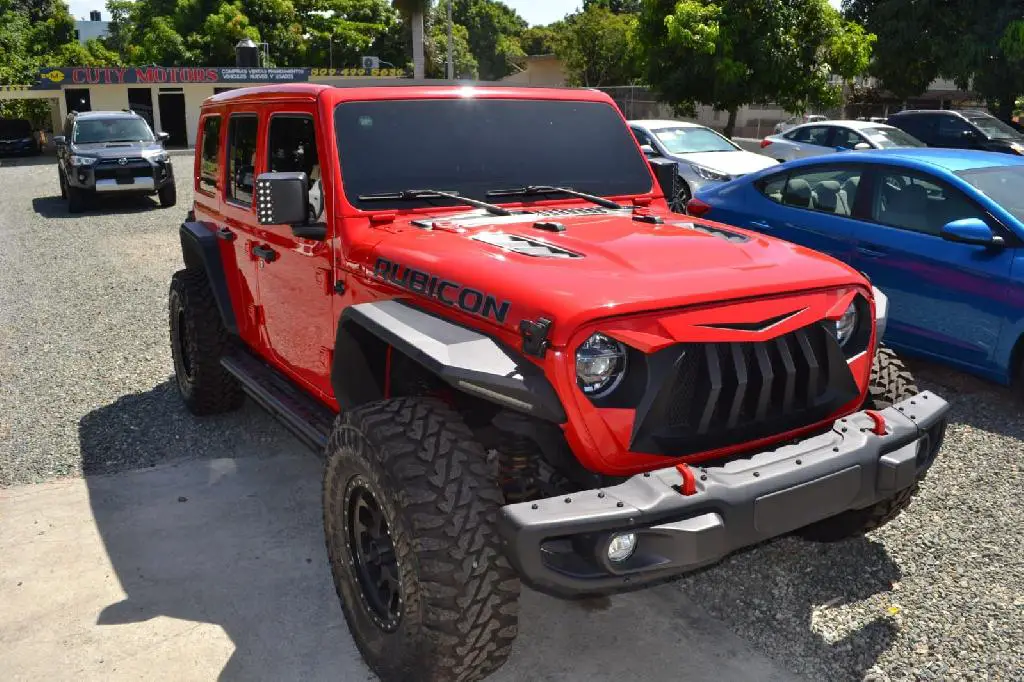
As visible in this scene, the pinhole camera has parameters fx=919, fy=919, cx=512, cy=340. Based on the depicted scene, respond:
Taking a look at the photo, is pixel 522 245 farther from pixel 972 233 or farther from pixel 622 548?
pixel 972 233

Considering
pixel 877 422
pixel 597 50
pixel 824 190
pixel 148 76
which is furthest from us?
pixel 597 50

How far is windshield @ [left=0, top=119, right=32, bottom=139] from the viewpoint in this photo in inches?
1316

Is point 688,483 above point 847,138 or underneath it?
underneath

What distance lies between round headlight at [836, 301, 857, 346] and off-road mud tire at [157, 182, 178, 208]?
1505 centimetres

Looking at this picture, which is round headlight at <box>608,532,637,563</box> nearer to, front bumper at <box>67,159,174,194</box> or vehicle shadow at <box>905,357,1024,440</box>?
vehicle shadow at <box>905,357,1024,440</box>

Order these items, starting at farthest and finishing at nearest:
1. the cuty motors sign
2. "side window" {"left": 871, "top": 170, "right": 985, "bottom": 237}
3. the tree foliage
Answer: the cuty motors sign, the tree foliage, "side window" {"left": 871, "top": 170, "right": 985, "bottom": 237}

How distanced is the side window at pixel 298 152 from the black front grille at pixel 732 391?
1.73 metres

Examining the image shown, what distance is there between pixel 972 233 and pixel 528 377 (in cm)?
382

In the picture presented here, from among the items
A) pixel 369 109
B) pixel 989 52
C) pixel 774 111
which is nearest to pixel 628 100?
pixel 774 111

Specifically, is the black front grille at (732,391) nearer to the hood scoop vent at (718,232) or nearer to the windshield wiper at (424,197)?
the hood scoop vent at (718,232)

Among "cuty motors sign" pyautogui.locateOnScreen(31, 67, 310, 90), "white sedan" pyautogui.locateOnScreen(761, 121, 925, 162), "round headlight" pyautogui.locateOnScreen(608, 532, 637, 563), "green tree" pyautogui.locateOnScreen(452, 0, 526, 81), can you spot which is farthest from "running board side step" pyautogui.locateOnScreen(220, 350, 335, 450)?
"green tree" pyautogui.locateOnScreen(452, 0, 526, 81)

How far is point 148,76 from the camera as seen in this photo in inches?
1517

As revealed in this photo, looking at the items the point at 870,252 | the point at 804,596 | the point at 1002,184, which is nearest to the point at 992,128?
the point at 1002,184

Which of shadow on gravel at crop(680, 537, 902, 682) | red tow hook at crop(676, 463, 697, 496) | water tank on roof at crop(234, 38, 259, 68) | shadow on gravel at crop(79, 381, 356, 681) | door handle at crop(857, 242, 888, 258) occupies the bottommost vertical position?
shadow on gravel at crop(79, 381, 356, 681)
